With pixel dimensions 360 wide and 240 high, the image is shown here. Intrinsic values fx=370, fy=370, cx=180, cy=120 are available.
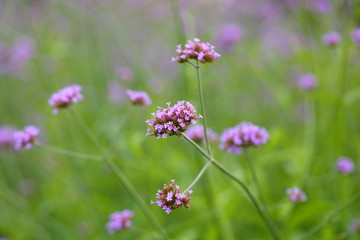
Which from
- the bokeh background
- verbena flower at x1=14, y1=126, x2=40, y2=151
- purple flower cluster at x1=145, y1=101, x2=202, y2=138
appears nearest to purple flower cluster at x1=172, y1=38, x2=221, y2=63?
purple flower cluster at x1=145, y1=101, x2=202, y2=138

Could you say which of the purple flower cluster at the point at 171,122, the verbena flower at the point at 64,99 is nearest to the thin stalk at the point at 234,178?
the purple flower cluster at the point at 171,122

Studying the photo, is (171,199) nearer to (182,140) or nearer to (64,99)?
(64,99)

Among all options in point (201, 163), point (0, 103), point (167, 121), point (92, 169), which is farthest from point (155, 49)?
point (167, 121)

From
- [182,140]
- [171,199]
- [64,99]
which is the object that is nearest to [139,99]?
[64,99]

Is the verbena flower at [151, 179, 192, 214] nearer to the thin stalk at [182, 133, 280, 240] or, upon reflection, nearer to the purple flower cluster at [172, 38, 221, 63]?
the thin stalk at [182, 133, 280, 240]

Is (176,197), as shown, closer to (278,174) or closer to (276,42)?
(278,174)

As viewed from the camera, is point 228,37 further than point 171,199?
Yes
